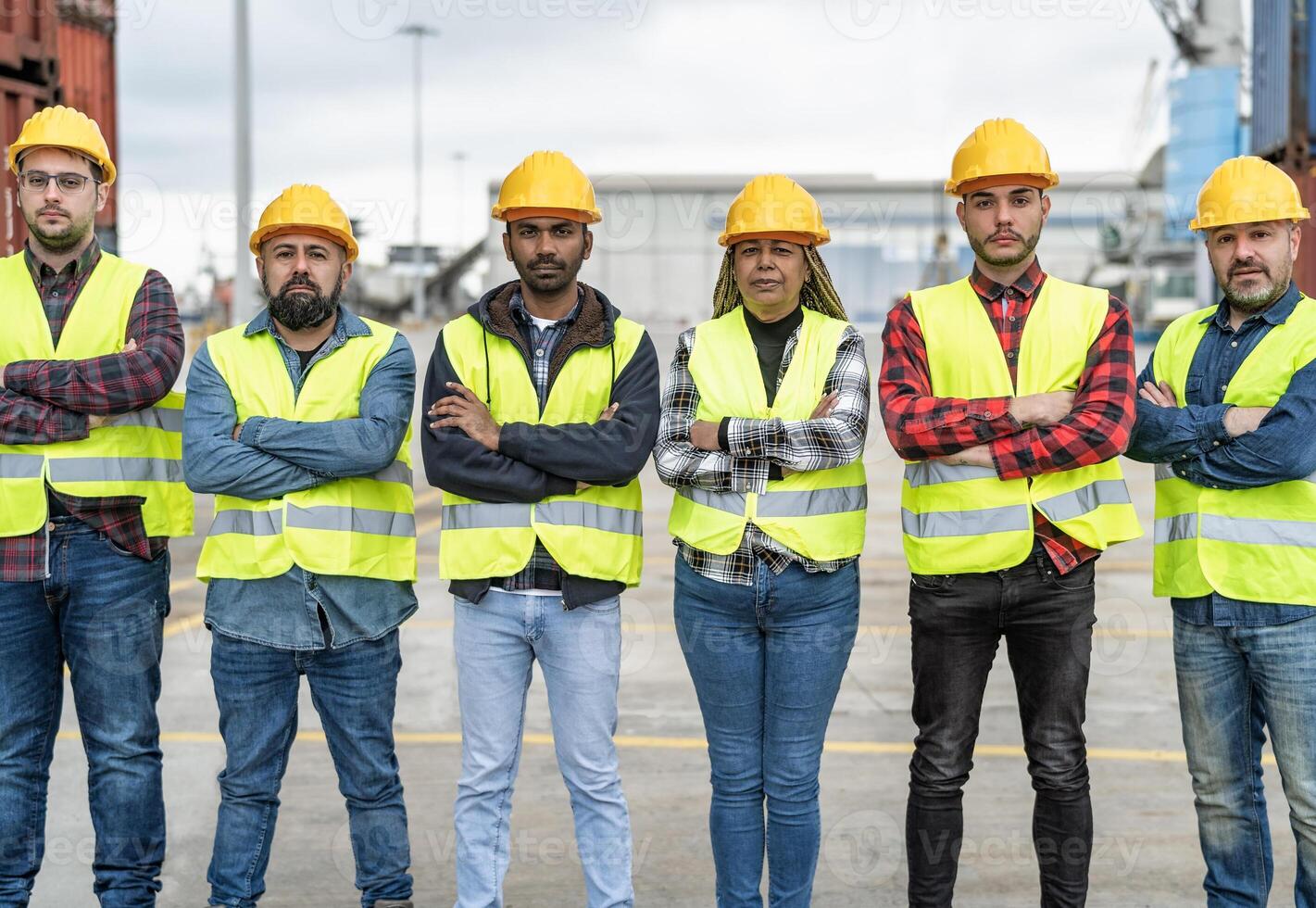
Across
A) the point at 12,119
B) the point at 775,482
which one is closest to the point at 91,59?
the point at 12,119

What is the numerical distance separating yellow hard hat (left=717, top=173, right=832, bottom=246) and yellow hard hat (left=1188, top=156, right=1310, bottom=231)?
3.72 feet

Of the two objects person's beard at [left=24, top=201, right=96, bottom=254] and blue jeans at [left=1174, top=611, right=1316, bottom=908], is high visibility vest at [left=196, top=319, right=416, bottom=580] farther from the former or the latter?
Answer: blue jeans at [left=1174, top=611, right=1316, bottom=908]

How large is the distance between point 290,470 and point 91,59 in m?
13.0

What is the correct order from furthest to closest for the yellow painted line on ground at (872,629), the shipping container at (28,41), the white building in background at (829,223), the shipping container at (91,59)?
the white building in background at (829,223) → the shipping container at (91,59) → the shipping container at (28,41) → the yellow painted line on ground at (872,629)

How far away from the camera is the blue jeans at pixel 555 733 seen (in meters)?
3.92

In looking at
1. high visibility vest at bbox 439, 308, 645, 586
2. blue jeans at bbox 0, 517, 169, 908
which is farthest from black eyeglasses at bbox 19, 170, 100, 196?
high visibility vest at bbox 439, 308, 645, 586

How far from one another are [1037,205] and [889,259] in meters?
36.1

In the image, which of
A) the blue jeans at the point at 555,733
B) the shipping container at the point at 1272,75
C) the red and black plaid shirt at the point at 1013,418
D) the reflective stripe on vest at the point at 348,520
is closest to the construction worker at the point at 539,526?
the blue jeans at the point at 555,733

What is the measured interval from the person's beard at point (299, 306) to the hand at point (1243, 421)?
107 inches

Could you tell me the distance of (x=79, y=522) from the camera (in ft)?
13.4

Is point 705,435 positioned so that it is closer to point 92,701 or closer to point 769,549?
point 769,549

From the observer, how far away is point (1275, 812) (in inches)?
211

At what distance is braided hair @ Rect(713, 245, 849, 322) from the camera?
4203 millimetres

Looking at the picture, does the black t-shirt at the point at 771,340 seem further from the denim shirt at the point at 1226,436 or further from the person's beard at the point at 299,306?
the person's beard at the point at 299,306
